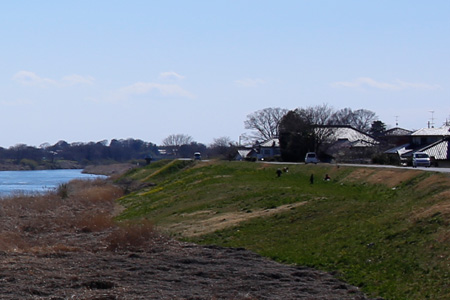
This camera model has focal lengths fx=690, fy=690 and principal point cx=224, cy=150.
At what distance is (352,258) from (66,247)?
9791mm

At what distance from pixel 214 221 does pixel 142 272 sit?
11049 millimetres

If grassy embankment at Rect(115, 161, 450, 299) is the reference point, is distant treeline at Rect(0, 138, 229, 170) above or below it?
above

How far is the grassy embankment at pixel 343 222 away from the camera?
53.4 feet

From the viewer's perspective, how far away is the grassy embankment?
1627cm

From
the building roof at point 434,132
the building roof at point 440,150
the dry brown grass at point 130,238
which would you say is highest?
the building roof at point 434,132

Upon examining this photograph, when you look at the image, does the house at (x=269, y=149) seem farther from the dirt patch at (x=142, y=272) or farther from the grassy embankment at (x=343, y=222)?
the dirt patch at (x=142, y=272)

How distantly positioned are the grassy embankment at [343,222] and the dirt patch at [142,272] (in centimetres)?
104

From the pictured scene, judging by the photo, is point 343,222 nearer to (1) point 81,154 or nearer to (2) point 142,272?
(2) point 142,272

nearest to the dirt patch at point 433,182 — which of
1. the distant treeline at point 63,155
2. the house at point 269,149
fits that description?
the house at point 269,149

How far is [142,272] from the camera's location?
60.4ft

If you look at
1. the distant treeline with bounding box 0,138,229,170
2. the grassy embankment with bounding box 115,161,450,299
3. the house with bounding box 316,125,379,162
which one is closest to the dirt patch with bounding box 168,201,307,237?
the grassy embankment with bounding box 115,161,450,299

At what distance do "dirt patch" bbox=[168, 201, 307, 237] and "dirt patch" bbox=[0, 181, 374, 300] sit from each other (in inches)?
111

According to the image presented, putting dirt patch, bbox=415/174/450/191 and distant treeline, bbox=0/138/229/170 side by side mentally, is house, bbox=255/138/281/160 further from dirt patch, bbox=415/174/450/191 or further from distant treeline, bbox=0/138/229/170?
dirt patch, bbox=415/174/450/191

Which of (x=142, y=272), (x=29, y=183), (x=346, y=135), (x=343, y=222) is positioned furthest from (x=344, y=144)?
(x=142, y=272)
